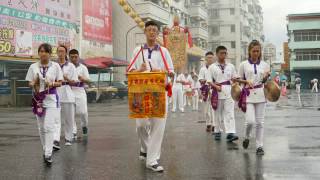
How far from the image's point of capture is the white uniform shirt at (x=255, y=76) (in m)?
8.77

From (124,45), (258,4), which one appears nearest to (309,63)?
(124,45)

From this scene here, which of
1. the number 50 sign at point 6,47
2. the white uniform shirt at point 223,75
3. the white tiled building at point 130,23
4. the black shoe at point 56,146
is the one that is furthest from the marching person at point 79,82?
the white tiled building at point 130,23

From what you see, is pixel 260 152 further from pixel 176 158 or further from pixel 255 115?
pixel 176 158

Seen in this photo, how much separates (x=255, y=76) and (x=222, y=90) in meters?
1.65

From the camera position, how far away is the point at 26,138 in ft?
38.0

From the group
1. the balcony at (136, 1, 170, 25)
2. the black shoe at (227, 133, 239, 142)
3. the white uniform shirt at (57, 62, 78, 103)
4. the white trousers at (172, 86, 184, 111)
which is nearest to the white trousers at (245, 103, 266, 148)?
the black shoe at (227, 133, 239, 142)

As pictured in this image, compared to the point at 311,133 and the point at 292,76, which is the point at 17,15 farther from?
the point at 292,76

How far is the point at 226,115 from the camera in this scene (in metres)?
10.4

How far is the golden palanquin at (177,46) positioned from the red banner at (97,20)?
13.6 metres

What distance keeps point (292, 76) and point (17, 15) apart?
2186 inches

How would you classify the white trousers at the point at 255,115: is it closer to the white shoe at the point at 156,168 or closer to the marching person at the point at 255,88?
the marching person at the point at 255,88

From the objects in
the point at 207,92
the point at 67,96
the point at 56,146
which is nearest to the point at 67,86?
the point at 67,96

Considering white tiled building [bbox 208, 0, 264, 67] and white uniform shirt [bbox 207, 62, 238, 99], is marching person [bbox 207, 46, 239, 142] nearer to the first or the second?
white uniform shirt [bbox 207, 62, 238, 99]

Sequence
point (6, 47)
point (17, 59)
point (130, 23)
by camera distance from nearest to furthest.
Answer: point (6, 47) < point (17, 59) < point (130, 23)
